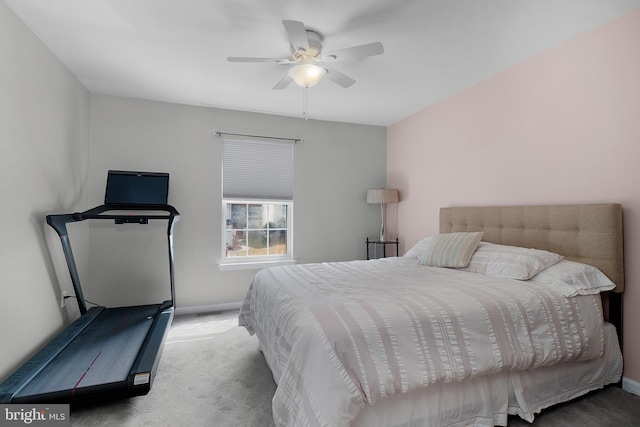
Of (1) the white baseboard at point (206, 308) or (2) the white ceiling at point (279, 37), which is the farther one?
(1) the white baseboard at point (206, 308)

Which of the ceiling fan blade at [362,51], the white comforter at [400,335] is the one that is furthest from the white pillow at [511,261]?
the ceiling fan blade at [362,51]

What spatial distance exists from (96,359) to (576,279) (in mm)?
3400

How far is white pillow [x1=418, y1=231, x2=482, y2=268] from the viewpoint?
265cm

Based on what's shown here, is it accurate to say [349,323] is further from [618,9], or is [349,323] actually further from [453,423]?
[618,9]

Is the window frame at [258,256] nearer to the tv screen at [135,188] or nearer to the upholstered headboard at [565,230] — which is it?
the tv screen at [135,188]

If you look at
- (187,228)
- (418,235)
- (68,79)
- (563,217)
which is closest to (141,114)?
(68,79)

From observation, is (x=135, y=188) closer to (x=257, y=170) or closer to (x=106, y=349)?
(x=257, y=170)

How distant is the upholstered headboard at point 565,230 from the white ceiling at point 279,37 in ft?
4.53

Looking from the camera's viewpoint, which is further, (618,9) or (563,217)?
(563,217)

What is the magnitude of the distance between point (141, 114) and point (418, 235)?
3.88m

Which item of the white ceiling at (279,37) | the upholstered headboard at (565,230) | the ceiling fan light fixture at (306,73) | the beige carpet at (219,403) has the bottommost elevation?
the beige carpet at (219,403)

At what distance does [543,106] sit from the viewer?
259 cm

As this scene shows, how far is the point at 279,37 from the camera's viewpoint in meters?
2.34

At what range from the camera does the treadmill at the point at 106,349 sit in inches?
70.1
